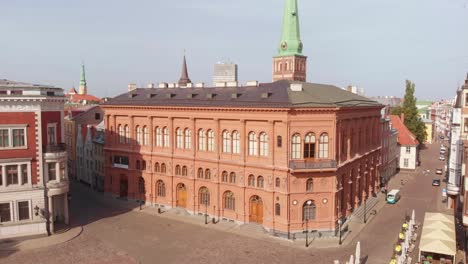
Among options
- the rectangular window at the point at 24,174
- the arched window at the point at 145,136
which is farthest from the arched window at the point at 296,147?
the rectangular window at the point at 24,174

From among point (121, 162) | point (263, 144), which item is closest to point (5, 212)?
point (121, 162)

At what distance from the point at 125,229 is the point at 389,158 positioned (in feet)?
178

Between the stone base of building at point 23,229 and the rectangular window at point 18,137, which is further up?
the rectangular window at point 18,137

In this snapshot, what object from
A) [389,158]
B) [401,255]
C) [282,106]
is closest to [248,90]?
[282,106]

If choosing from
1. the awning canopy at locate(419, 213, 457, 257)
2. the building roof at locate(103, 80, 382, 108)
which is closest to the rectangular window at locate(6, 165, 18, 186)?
the building roof at locate(103, 80, 382, 108)

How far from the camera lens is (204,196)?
53250 millimetres

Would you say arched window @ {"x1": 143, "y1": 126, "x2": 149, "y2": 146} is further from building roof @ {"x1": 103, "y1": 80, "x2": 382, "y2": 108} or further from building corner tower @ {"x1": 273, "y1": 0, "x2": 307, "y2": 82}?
building corner tower @ {"x1": 273, "y1": 0, "x2": 307, "y2": 82}

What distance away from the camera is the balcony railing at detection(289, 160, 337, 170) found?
4441cm

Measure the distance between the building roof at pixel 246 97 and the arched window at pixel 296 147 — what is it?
3781mm

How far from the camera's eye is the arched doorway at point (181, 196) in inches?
2181

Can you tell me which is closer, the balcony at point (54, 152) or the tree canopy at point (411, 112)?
the balcony at point (54, 152)

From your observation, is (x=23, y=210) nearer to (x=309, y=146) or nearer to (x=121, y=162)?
(x=121, y=162)

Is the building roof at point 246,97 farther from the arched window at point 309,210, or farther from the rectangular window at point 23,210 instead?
the rectangular window at point 23,210

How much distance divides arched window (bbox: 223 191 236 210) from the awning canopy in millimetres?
22111
